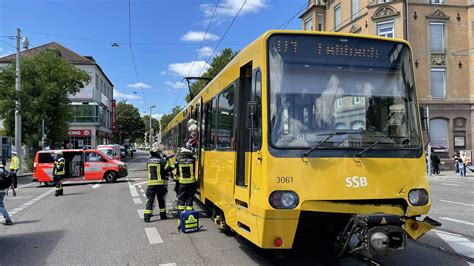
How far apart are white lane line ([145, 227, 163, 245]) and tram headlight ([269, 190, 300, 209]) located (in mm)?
3558

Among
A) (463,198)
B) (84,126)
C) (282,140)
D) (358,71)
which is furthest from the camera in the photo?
(84,126)

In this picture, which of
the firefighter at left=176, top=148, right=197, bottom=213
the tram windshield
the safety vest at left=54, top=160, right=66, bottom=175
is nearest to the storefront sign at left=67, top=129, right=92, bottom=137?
the safety vest at left=54, top=160, right=66, bottom=175

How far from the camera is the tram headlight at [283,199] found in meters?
5.00

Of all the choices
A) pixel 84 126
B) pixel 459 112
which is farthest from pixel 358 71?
pixel 84 126

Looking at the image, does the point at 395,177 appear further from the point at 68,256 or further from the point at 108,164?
the point at 108,164

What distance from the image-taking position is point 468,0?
109 feet

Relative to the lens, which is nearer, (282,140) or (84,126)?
(282,140)

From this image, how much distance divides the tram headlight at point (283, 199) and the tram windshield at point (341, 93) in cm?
54

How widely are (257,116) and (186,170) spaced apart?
436 centimetres

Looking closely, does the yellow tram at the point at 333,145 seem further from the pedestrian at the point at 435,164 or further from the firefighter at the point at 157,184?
the pedestrian at the point at 435,164

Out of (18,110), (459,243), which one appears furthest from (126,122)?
(459,243)

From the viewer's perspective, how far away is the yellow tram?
5.05 metres

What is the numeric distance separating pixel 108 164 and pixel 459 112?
25.2 m

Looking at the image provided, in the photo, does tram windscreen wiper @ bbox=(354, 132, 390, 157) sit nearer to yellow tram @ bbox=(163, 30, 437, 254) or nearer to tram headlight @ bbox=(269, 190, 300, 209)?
yellow tram @ bbox=(163, 30, 437, 254)
